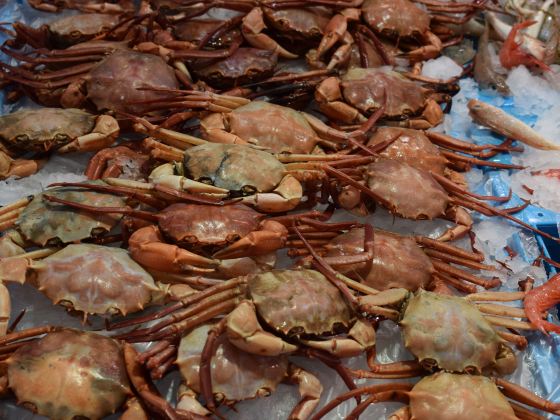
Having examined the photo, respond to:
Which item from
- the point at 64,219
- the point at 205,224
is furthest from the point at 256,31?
the point at 64,219

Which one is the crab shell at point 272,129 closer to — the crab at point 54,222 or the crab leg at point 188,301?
the crab at point 54,222

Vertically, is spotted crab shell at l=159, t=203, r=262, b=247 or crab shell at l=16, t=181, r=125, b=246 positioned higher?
spotted crab shell at l=159, t=203, r=262, b=247

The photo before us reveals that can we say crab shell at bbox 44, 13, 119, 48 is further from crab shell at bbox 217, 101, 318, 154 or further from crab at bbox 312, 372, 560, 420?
crab at bbox 312, 372, 560, 420

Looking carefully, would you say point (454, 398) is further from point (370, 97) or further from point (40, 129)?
point (40, 129)

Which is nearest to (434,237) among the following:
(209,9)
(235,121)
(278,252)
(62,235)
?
(278,252)

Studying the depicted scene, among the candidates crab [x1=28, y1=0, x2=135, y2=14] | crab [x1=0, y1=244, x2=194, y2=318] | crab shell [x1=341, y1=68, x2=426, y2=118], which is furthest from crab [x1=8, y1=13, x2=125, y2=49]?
crab [x1=0, y1=244, x2=194, y2=318]

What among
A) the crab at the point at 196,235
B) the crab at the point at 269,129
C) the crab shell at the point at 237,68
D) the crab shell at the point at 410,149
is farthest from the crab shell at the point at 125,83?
the crab shell at the point at 410,149
